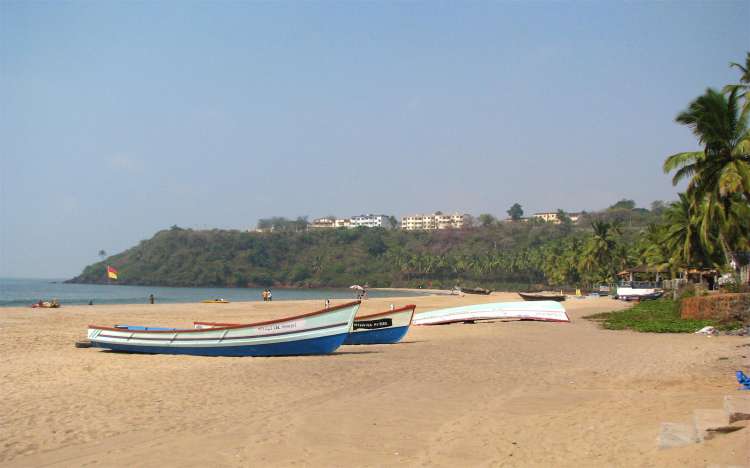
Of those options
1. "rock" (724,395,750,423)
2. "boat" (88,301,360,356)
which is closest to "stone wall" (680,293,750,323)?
"boat" (88,301,360,356)

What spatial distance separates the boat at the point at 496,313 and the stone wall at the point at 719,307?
5.42 meters

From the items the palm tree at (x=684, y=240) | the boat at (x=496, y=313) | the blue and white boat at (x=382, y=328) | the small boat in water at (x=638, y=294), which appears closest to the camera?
the blue and white boat at (x=382, y=328)

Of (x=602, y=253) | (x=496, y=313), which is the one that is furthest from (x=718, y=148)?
(x=602, y=253)

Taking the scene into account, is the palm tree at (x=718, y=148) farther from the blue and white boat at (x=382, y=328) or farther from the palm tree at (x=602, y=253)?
the palm tree at (x=602, y=253)

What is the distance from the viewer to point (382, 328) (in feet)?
68.3

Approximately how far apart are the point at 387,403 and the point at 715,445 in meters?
5.62

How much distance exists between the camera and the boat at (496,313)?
29281mm

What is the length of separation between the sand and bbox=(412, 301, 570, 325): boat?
35.3ft

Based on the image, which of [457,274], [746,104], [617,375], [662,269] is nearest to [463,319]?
[746,104]

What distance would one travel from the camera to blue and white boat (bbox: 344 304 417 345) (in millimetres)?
20609

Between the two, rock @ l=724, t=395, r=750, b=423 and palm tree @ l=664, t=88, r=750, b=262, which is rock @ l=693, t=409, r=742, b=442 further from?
palm tree @ l=664, t=88, r=750, b=262

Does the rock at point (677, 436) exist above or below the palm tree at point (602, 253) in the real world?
below

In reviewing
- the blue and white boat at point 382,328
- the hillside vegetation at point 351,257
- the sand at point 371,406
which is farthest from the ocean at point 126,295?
the sand at point 371,406

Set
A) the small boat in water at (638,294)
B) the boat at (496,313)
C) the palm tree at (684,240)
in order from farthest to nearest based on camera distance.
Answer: the small boat in water at (638,294), the palm tree at (684,240), the boat at (496,313)
